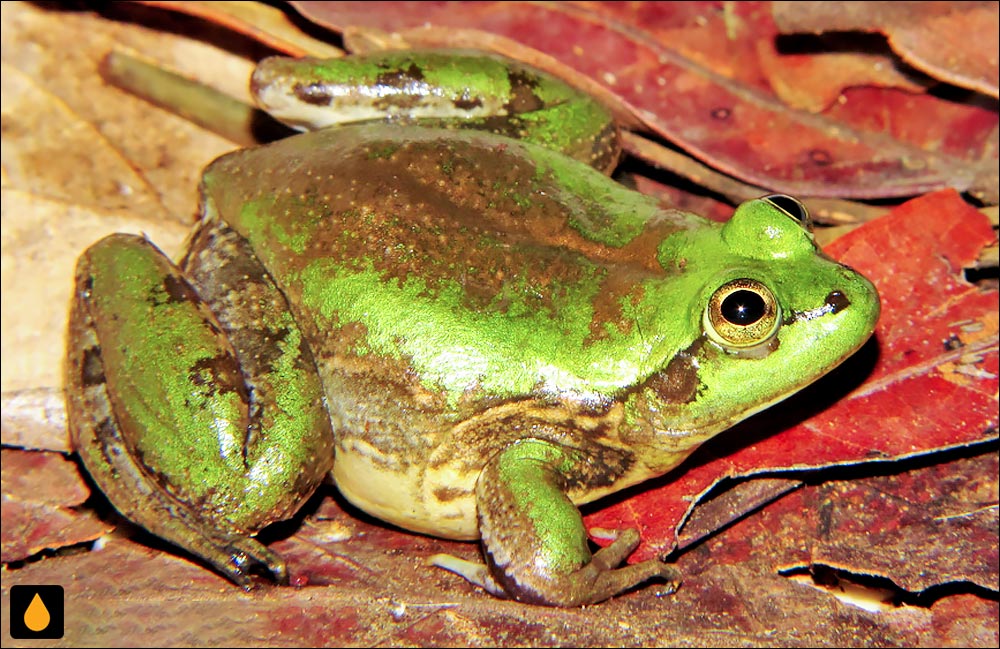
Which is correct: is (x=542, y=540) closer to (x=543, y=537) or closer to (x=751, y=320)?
(x=543, y=537)

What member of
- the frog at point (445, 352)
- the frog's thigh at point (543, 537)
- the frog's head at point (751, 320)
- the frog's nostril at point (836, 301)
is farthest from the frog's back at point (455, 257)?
the frog's nostril at point (836, 301)

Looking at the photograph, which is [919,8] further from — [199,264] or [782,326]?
[199,264]

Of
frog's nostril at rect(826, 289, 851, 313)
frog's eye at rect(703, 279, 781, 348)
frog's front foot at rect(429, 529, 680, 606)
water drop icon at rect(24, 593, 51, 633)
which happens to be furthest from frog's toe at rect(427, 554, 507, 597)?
frog's nostril at rect(826, 289, 851, 313)

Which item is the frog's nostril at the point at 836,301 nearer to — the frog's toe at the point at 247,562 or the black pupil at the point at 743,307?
the black pupil at the point at 743,307

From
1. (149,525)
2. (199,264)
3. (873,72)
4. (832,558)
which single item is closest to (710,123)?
(873,72)

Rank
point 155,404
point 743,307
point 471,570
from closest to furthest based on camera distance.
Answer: point 743,307 → point 155,404 → point 471,570

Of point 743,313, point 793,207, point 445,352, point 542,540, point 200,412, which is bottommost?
point 542,540

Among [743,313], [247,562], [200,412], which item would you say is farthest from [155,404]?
[743,313]
